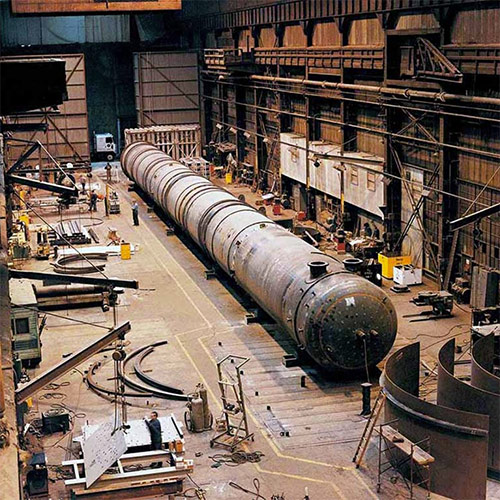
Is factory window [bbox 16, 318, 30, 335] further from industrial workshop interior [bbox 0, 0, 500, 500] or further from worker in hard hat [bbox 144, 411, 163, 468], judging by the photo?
worker in hard hat [bbox 144, 411, 163, 468]

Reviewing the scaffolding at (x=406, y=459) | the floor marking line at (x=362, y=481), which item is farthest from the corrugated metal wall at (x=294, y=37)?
the floor marking line at (x=362, y=481)

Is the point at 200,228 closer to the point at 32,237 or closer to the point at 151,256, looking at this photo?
the point at 151,256

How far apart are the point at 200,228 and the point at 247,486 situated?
16384mm

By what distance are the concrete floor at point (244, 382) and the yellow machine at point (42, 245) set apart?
3.37ft

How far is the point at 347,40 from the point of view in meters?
37.8

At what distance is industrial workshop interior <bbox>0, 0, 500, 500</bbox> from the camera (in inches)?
651

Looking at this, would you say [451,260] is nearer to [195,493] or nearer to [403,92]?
[403,92]

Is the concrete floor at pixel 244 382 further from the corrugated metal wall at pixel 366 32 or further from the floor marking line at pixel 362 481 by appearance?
the corrugated metal wall at pixel 366 32

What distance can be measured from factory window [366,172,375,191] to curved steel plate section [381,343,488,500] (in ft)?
60.6

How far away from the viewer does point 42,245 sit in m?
37.1

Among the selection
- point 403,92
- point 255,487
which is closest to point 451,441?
point 255,487

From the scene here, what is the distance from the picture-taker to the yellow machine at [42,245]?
36.7 metres

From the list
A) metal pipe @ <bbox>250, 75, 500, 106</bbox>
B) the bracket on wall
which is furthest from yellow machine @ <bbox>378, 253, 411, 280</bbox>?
the bracket on wall

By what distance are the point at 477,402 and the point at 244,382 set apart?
22.2ft
